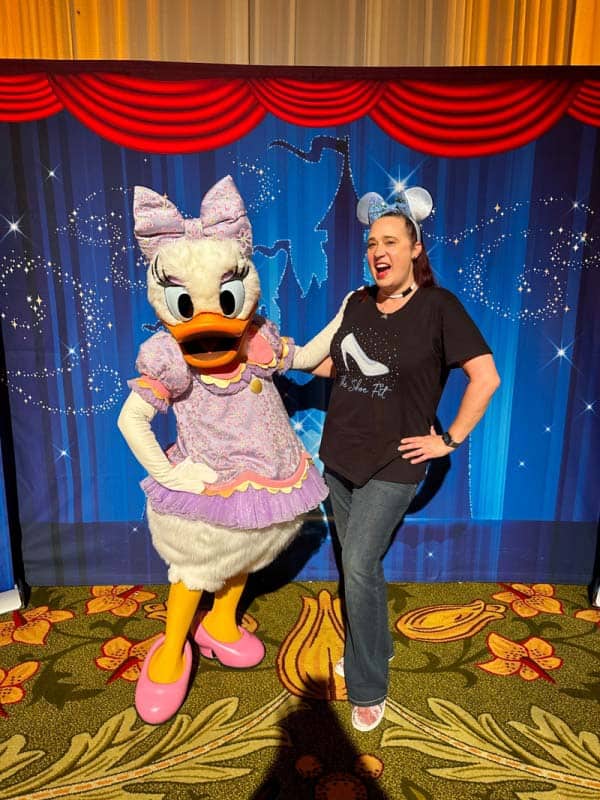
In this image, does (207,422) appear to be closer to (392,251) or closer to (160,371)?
(160,371)

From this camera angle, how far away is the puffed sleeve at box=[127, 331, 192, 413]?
1613mm

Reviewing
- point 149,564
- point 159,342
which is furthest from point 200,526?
point 149,564

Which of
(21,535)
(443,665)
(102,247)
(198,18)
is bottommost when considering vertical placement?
(443,665)

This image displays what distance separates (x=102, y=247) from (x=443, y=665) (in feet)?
6.26

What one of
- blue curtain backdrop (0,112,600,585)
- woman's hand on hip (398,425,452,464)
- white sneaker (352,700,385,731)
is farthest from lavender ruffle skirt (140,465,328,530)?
blue curtain backdrop (0,112,600,585)

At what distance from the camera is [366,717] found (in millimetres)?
1701

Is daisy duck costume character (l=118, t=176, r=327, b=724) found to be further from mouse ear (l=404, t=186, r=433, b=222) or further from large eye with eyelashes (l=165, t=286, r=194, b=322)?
mouse ear (l=404, t=186, r=433, b=222)

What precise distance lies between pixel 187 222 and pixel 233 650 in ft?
4.49

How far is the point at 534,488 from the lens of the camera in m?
2.46

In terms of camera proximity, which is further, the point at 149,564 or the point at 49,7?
the point at 149,564

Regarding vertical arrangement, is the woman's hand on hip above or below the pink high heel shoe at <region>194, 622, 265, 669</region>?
above

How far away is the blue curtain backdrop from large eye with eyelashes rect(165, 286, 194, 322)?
0.73 m

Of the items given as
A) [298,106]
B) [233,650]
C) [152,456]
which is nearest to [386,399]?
[152,456]

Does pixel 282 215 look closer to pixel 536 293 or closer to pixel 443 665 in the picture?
pixel 536 293
